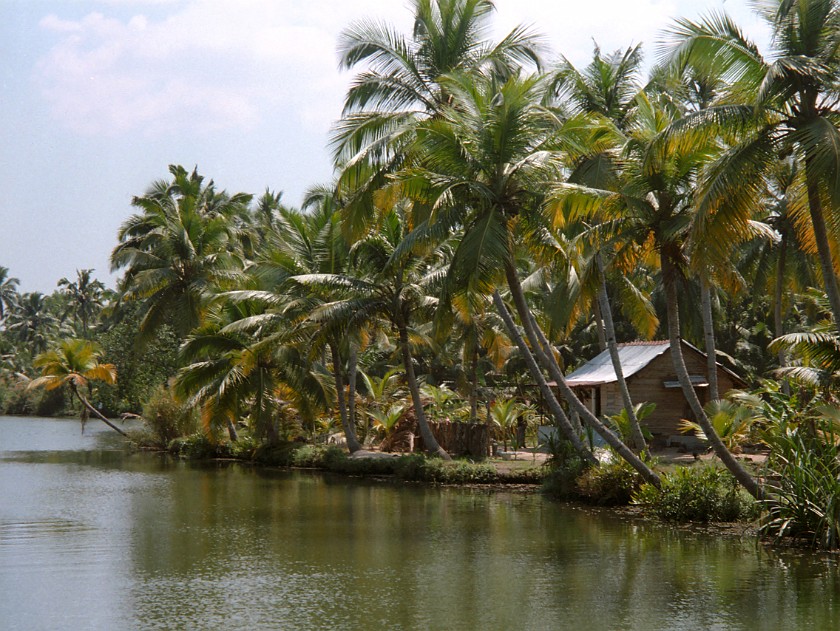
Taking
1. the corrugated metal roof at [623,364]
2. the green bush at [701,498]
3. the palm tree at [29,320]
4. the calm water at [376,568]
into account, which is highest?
the palm tree at [29,320]

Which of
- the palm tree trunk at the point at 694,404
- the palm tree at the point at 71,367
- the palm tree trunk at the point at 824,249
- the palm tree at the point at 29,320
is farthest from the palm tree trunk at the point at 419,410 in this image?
the palm tree at the point at 29,320

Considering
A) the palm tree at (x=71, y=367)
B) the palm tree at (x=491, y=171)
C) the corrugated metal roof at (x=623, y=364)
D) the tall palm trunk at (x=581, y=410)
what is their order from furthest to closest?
1. the palm tree at (x=71, y=367)
2. the corrugated metal roof at (x=623, y=364)
3. the tall palm trunk at (x=581, y=410)
4. the palm tree at (x=491, y=171)

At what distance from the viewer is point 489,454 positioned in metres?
28.0

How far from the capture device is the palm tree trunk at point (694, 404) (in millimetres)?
16016

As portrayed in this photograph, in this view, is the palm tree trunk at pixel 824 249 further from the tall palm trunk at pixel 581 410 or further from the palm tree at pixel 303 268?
the palm tree at pixel 303 268

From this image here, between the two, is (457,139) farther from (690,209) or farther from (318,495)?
(318,495)

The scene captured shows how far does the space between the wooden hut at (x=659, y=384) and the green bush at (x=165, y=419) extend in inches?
650

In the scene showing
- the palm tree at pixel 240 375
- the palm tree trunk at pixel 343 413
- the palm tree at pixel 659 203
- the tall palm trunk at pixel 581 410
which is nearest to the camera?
the palm tree at pixel 659 203

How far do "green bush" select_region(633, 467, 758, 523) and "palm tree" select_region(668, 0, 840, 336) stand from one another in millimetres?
4386

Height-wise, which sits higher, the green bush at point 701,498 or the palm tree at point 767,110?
the palm tree at point 767,110

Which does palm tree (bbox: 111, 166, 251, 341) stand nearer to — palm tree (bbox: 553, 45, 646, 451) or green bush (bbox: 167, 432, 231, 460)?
green bush (bbox: 167, 432, 231, 460)

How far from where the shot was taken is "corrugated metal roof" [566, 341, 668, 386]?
27781mm

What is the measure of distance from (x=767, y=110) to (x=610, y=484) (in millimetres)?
8791

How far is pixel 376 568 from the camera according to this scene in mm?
13055
